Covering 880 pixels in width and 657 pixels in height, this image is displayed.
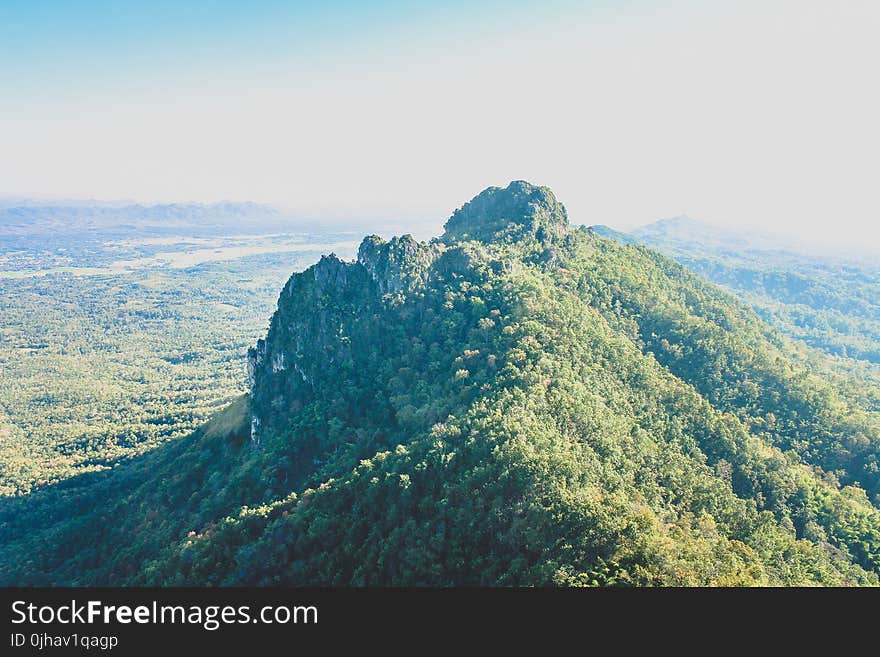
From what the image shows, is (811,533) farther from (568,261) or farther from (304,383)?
(304,383)

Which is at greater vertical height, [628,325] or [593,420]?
[628,325]

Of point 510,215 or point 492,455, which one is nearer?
point 492,455

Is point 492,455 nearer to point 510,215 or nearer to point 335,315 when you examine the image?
point 335,315

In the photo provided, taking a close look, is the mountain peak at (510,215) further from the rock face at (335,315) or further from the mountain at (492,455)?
the rock face at (335,315)

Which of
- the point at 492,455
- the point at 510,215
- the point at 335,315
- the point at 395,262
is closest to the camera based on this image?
the point at 492,455

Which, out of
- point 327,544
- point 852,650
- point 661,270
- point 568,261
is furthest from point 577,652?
point 661,270

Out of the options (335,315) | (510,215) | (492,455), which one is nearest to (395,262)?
(335,315)
